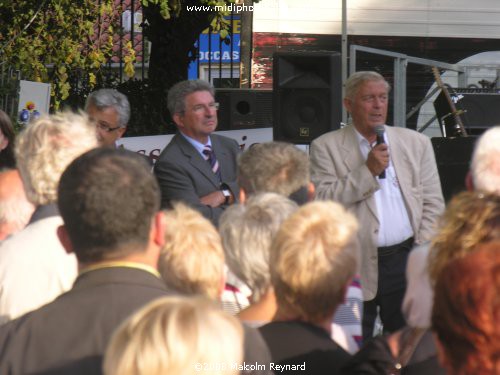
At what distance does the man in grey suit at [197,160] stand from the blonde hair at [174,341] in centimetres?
319

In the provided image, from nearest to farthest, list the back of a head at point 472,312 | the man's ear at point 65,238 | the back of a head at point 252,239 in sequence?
the back of a head at point 472,312 → the man's ear at point 65,238 → the back of a head at point 252,239

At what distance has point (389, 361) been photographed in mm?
2590

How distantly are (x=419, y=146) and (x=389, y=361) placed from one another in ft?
9.72

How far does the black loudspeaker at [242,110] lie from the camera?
29.2ft

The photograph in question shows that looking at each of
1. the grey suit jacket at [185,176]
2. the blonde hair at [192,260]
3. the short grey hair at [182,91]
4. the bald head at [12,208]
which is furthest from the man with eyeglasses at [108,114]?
the blonde hair at [192,260]

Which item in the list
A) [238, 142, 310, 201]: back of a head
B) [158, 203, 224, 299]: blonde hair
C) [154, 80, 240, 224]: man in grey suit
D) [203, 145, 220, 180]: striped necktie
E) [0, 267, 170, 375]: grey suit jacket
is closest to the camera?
[0, 267, 170, 375]: grey suit jacket

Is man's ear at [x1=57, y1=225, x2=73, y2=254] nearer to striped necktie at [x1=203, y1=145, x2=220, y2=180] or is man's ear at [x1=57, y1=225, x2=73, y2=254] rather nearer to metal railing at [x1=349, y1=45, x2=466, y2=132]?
striped necktie at [x1=203, y1=145, x2=220, y2=180]

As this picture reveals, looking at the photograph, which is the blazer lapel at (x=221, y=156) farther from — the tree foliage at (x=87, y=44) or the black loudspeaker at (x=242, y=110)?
Result: the tree foliage at (x=87, y=44)

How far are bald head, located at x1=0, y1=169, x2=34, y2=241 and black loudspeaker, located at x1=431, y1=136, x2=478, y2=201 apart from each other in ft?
14.7

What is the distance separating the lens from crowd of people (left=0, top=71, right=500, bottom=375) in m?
1.91

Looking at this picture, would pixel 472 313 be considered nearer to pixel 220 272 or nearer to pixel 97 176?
pixel 97 176

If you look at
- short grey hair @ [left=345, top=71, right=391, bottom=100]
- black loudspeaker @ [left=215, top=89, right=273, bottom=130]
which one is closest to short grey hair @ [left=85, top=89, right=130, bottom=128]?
short grey hair @ [left=345, top=71, right=391, bottom=100]

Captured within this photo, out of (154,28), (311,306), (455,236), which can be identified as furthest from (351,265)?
(154,28)

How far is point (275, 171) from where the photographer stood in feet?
13.9
